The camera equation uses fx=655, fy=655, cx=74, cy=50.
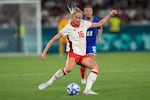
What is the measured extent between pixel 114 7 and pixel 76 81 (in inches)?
862

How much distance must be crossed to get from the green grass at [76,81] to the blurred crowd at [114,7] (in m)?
11.8

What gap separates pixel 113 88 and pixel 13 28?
65.7ft

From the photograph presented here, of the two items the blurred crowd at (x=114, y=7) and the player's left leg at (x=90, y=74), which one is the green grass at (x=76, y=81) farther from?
the blurred crowd at (x=114, y=7)

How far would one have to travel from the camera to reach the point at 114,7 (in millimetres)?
41500

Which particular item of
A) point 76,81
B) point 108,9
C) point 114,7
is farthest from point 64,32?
point 108,9

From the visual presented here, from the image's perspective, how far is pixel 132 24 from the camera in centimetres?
4003

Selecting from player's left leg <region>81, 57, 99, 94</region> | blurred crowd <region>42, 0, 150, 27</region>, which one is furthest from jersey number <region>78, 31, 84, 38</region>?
blurred crowd <region>42, 0, 150, 27</region>

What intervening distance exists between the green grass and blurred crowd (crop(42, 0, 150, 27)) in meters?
11.8

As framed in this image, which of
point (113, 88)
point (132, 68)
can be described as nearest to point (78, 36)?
point (113, 88)

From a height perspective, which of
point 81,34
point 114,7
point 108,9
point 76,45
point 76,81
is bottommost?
point 76,81

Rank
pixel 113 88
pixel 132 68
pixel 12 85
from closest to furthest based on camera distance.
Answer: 1. pixel 113 88
2. pixel 12 85
3. pixel 132 68

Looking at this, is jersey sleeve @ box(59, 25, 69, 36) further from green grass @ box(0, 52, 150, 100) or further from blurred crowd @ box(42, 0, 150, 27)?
blurred crowd @ box(42, 0, 150, 27)

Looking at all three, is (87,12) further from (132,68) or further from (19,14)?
(19,14)

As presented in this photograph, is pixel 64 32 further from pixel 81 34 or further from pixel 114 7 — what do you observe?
pixel 114 7
